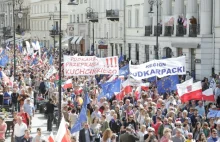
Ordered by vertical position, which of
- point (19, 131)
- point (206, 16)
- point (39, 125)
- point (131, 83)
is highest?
point (206, 16)

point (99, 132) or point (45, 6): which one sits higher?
point (45, 6)

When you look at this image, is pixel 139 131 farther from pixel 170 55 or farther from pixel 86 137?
pixel 170 55

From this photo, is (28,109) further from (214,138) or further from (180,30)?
(180,30)

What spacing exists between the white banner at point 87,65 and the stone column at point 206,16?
46.5 ft

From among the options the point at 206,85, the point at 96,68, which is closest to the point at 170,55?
the point at 206,85

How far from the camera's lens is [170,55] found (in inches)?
1932

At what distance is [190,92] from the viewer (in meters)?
22.3

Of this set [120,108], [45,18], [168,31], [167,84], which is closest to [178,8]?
[168,31]

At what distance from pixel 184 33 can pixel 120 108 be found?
24484 millimetres

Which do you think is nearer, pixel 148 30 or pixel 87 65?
pixel 87 65

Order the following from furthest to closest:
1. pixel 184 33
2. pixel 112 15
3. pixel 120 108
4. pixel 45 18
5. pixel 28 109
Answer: pixel 45 18 → pixel 112 15 → pixel 184 33 → pixel 28 109 → pixel 120 108

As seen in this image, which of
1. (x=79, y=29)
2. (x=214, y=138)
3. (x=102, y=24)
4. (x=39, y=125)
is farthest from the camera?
(x=79, y=29)

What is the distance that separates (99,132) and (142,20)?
122 ft

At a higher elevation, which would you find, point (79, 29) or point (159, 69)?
point (79, 29)
